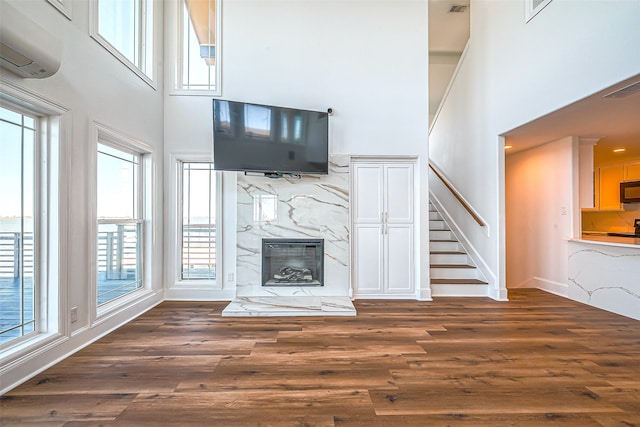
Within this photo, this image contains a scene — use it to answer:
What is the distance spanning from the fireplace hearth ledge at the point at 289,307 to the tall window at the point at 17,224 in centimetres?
168

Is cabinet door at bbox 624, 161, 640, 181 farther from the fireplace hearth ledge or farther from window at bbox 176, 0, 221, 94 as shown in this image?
window at bbox 176, 0, 221, 94

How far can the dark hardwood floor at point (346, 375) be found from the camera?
168cm

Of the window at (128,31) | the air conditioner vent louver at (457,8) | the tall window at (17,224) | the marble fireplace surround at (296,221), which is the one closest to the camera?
the tall window at (17,224)

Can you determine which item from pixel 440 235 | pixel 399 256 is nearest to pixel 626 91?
pixel 399 256

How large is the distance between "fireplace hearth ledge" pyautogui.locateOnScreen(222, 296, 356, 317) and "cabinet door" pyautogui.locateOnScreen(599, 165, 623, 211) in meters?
5.70

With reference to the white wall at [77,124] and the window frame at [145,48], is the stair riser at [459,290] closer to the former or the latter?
the white wall at [77,124]

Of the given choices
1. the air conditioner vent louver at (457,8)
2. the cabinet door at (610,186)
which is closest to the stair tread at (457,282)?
the cabinet door at (610,186)

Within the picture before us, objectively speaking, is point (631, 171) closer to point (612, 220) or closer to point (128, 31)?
point (612, 220)

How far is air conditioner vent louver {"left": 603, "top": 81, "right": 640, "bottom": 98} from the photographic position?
2383mm

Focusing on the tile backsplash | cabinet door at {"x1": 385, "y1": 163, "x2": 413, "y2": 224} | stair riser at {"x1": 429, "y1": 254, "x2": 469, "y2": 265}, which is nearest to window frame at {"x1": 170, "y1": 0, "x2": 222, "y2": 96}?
cabinet door at {"x1": 385, "y1": 163, "x2": 413, "y2": 224}

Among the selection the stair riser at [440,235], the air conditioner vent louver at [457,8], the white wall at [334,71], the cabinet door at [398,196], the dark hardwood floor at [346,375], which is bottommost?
the dark hardwood floor at [346,375]

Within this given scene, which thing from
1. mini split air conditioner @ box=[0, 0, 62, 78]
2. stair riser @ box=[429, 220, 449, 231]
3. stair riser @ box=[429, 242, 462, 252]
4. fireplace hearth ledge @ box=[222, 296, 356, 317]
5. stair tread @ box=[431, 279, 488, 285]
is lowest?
fireplace hearth ledge @ box=[222, 296, 356, 317]

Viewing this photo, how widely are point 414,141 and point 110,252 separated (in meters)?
3.89

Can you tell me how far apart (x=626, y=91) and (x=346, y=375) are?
3308mm
